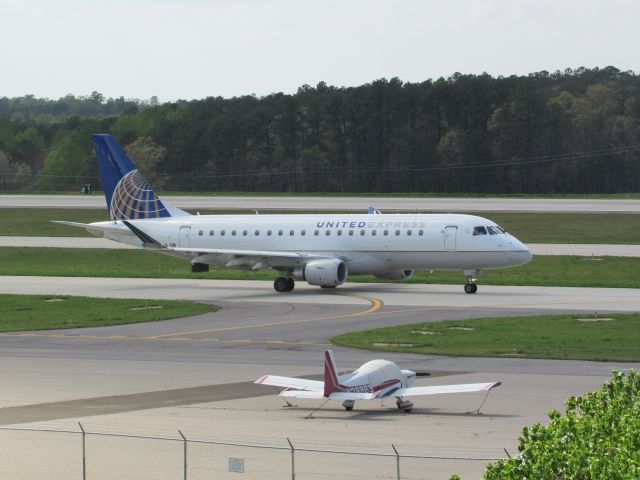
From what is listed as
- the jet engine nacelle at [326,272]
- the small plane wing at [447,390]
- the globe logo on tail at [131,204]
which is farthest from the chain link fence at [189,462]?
the globe logo on tail at [131,204]

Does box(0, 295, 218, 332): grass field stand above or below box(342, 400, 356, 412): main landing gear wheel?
below

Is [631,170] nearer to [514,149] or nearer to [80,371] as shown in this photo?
[514,149]

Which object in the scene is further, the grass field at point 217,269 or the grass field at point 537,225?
the grass field at point 537,225

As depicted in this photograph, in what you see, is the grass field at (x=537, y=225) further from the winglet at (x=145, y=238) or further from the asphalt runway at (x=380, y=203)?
the winglet at (x=145, y=238)

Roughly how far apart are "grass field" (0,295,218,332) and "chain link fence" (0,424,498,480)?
80.5 feet

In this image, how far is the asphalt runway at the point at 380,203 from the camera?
13200 centimetres

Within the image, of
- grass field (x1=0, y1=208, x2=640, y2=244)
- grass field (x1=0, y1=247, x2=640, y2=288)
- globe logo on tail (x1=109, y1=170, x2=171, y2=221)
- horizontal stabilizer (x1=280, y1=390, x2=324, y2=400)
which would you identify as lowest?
grass field (x1=0, y1=247, x2=640, y2=288)

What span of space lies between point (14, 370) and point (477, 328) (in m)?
17.7

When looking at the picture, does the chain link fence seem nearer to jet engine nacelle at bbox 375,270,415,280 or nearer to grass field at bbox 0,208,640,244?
jet engine nacelle at bbox 375,270,415,280

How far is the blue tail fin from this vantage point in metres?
72.3

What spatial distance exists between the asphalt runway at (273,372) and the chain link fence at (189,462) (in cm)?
116

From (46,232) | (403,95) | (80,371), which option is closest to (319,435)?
(80,371)

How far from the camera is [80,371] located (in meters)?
37.9

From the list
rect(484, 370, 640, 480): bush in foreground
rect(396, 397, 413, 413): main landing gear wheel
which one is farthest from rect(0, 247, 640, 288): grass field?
rect(484, 370, 640, 480): bush in foreground
